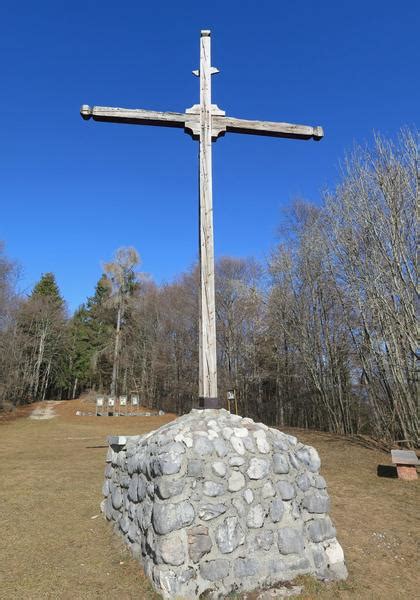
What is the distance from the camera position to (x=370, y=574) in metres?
3.61

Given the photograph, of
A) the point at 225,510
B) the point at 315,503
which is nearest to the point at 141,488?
the point at 225,510

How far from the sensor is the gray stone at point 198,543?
310 cm

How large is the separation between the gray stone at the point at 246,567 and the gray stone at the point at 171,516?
52 cm

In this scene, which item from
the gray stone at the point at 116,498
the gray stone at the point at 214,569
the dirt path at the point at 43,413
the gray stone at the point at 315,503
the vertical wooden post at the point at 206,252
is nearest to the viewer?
the gray stone at the point at 214,569

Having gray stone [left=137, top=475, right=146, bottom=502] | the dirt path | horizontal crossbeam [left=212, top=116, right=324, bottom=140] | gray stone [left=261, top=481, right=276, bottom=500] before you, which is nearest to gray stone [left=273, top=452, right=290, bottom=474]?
gray stone [left=261, top=481, right=276, bottom=500]

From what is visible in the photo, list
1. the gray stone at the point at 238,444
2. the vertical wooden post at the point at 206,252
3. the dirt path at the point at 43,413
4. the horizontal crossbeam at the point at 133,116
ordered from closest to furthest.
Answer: the gray stone at the point at 238,444, the vertical wooden post at the point at 206,252, the horizontal crossbeam at the point at 133,116, the dirt path at the point at 43,413

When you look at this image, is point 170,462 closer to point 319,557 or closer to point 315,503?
point 315,503

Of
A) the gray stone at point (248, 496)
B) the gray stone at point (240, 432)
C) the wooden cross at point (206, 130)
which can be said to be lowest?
the gray stone at point (248, 496)

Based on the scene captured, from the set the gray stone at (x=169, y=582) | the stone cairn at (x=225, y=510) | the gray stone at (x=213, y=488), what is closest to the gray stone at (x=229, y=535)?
the stone cairn at (x=225, y=510)

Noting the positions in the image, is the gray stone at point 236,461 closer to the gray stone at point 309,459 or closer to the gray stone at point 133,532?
the gray stone at point 309,459

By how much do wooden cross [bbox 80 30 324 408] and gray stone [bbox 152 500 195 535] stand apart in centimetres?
127

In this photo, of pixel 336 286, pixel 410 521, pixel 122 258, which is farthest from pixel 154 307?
pixel 410 521

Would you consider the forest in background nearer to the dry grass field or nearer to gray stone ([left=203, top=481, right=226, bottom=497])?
the dry grass field

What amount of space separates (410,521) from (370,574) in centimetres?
203
